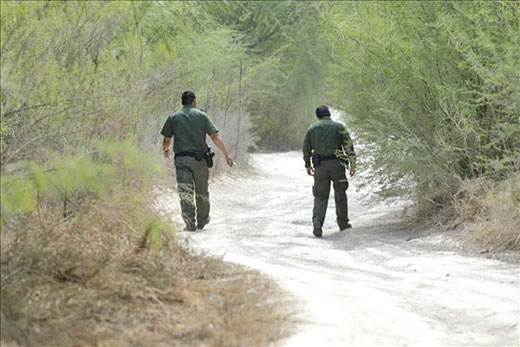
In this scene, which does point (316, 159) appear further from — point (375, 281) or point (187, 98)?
point (375, 281)

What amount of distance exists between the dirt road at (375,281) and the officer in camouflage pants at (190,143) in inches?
23.5

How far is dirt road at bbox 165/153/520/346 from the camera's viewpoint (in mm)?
7867

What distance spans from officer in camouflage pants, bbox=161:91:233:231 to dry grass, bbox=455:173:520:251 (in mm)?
2950

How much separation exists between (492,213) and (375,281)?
123 inches

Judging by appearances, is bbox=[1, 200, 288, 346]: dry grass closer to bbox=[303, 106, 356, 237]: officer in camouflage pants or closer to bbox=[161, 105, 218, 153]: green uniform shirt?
bbox=[161, 105, 218, 153]: green uniform shirt

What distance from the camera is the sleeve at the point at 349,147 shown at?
15336 mm

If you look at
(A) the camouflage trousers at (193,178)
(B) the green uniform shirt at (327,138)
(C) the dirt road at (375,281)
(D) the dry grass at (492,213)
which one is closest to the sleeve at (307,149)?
(B) the green uniform shirt at (327,138)

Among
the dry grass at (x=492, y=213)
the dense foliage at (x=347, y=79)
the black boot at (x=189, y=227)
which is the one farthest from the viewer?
the black boot at (x=189, y=227)

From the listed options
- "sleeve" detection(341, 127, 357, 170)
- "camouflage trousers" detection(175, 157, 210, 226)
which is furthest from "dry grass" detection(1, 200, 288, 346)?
"sleeve" detection(341, 127, 357, 170)

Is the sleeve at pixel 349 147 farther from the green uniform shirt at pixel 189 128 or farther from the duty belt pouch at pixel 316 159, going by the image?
the green uniform shirt at pixel 189 128

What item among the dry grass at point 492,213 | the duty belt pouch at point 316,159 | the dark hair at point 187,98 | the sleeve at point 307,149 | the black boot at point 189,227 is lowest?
the black boot at point 189,227

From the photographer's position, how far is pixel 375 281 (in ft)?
33.7

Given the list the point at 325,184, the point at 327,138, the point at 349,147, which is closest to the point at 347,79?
the point at 349,147

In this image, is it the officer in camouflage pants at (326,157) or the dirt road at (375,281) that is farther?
the officer in camouflage pants at (326,157)
